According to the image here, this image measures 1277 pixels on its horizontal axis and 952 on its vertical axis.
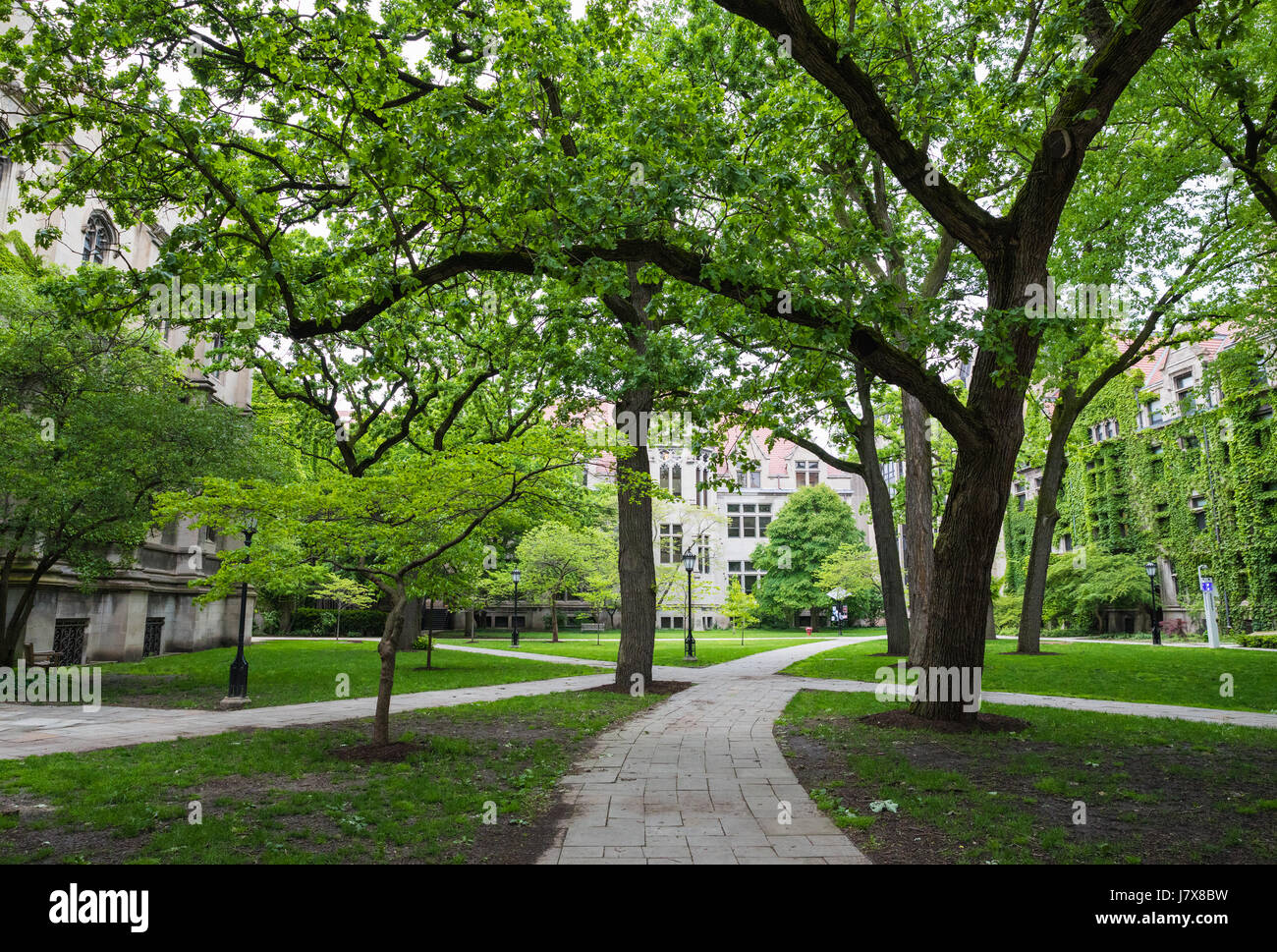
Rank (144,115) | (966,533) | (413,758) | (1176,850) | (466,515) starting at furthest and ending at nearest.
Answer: (966,533), (466,515), (413,758), (144,115), (1176,850)

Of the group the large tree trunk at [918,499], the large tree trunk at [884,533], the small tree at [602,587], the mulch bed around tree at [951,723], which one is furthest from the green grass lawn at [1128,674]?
the small tree at [602,587]

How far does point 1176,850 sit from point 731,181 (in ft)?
20.5

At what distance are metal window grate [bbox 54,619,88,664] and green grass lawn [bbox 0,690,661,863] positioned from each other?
12.8 metres

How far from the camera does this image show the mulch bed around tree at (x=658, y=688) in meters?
15.2

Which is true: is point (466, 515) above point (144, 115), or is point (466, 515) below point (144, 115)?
below

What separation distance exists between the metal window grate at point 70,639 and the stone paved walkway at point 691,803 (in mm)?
16113

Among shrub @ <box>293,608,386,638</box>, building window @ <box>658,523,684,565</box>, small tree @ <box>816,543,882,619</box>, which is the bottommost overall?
shrub @ <box>293,608,386,638</box>

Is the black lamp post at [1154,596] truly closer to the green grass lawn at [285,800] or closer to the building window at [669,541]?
the building window at [669,541]

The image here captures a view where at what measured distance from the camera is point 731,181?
23.3ft

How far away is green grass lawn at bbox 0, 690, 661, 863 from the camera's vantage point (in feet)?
16.5

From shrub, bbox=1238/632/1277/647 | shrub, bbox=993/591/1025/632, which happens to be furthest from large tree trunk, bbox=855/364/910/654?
shrub, bbox=993/591/1025/632

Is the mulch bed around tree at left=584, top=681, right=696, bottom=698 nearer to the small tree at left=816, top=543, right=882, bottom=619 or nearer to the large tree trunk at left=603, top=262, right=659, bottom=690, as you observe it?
the large tree trunk at left=603, top=262, right=659, bottom=690
